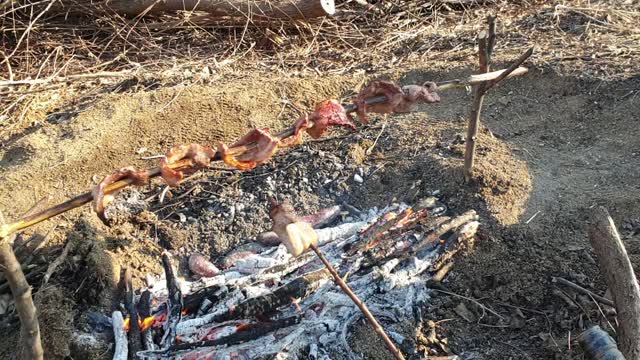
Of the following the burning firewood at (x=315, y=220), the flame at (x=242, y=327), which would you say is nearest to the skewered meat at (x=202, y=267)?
the burning firewood at (x=315, y=220)

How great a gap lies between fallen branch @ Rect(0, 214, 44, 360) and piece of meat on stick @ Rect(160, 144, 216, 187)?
58cm

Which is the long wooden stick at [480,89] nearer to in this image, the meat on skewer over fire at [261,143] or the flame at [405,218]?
the flame at [405,218]

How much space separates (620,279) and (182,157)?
2.04 m

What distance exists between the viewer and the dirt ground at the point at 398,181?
10.6 ft

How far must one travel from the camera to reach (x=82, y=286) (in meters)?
3.34

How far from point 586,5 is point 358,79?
2738 millimetres

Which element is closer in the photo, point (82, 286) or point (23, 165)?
point (82, 286)

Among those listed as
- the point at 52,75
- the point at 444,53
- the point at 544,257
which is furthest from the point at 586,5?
the point at 52,75

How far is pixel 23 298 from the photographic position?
7.36ft

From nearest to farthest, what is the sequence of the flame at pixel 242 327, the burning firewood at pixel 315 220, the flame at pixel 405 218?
the flame at pixel 242 327 < the flame at pixel 405 218 < the burning firewood at pixel 315 220

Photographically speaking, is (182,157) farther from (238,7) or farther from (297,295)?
(238,7)

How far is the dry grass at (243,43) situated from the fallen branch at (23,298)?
3.38m

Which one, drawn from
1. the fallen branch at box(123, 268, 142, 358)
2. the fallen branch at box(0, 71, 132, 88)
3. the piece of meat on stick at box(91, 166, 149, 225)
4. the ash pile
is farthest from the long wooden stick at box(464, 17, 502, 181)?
the fallen branch at box(0, 71, 132, 88)

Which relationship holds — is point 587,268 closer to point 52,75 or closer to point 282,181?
point 282,181
